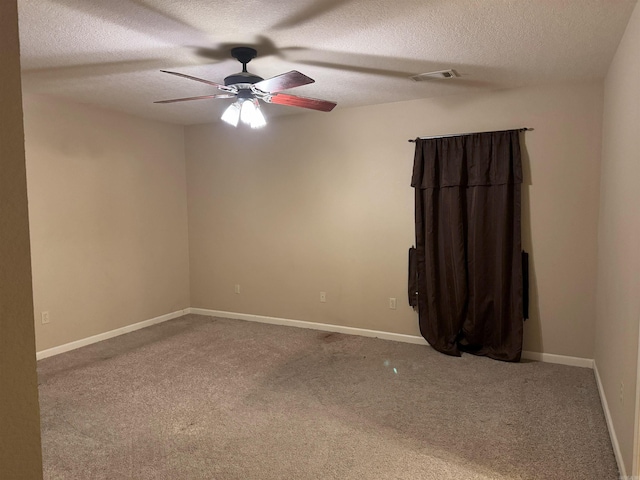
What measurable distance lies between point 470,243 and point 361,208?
3.91ft

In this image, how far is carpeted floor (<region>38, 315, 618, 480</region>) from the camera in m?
2.43

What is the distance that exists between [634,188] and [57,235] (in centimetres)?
462

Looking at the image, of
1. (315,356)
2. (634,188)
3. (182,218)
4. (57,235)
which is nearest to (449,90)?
(634,188)

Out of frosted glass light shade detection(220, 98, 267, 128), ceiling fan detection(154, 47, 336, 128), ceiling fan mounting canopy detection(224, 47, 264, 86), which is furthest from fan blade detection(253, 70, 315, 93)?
frosted glass light shade detection(220, 98, 267, 128)

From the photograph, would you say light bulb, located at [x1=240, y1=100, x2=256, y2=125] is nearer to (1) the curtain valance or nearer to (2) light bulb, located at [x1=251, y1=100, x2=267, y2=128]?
(2) light bulb, located at [x1=251, y1=100, x2=267, y2=128]

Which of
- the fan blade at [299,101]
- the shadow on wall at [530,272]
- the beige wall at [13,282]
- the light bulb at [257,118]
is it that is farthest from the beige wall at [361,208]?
the beige wall at [13,282]

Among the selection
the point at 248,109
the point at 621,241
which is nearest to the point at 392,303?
the point at 621,241

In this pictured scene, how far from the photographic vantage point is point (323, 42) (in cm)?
288

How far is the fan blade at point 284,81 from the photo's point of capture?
2703 mm

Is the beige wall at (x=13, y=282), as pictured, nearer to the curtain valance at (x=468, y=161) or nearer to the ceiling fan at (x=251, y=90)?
the ceiling fan at (x=251, y=90)

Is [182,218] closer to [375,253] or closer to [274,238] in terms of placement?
[274,238]

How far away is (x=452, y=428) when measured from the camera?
2.81 metres

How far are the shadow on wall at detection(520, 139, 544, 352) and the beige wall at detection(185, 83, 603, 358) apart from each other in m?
0.01

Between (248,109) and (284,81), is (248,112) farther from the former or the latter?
(284,81)
